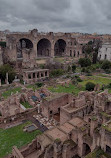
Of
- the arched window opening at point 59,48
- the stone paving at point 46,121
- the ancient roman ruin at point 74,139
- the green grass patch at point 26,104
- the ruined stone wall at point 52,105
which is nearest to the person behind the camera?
the ancient roman ruin at point 74,139

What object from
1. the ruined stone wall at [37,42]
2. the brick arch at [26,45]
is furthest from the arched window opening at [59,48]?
the brick arch at [26,45]

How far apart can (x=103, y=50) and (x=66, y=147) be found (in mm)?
56083

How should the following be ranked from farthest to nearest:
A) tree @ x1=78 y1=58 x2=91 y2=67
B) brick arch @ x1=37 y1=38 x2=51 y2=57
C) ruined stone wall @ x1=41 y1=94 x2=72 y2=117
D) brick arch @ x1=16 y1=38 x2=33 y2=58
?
brick arch @ x1=37 y1=38 x2=51 y2=57
brick arch @ x1=16 y1=38 x2=33 y2=58
tree @ x1=78 y1=58 x2=91 y2=67
ruined stone wall @ x1=41 y1=94 x2=72 y2=117

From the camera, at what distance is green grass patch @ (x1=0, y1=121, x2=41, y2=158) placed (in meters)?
16.0

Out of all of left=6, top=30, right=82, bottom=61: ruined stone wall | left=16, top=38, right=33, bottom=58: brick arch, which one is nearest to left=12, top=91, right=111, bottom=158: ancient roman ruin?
left=6, top=30, right=82, bottom=61: ruined stone wall

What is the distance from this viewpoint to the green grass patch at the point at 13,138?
1600 centimetres

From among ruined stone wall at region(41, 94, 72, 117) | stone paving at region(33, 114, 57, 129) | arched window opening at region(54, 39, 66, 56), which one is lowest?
stone paving at region(33, 114, 57, 129)

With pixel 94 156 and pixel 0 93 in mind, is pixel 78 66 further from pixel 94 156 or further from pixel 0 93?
pixel 94 156

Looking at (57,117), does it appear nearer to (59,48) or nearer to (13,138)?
(13,138)

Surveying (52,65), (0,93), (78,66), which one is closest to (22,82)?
(0,93)

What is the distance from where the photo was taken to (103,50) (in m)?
62.6

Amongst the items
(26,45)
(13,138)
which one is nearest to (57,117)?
(13,138)

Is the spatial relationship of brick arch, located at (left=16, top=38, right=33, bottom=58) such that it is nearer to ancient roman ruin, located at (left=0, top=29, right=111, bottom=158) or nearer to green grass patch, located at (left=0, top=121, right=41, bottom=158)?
ancient roman ruin, located at (left=0, top=29, right=111, bottom=158)

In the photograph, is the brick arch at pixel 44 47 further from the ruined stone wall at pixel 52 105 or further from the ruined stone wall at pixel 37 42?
the ruined stone wall at pixel 52 105
